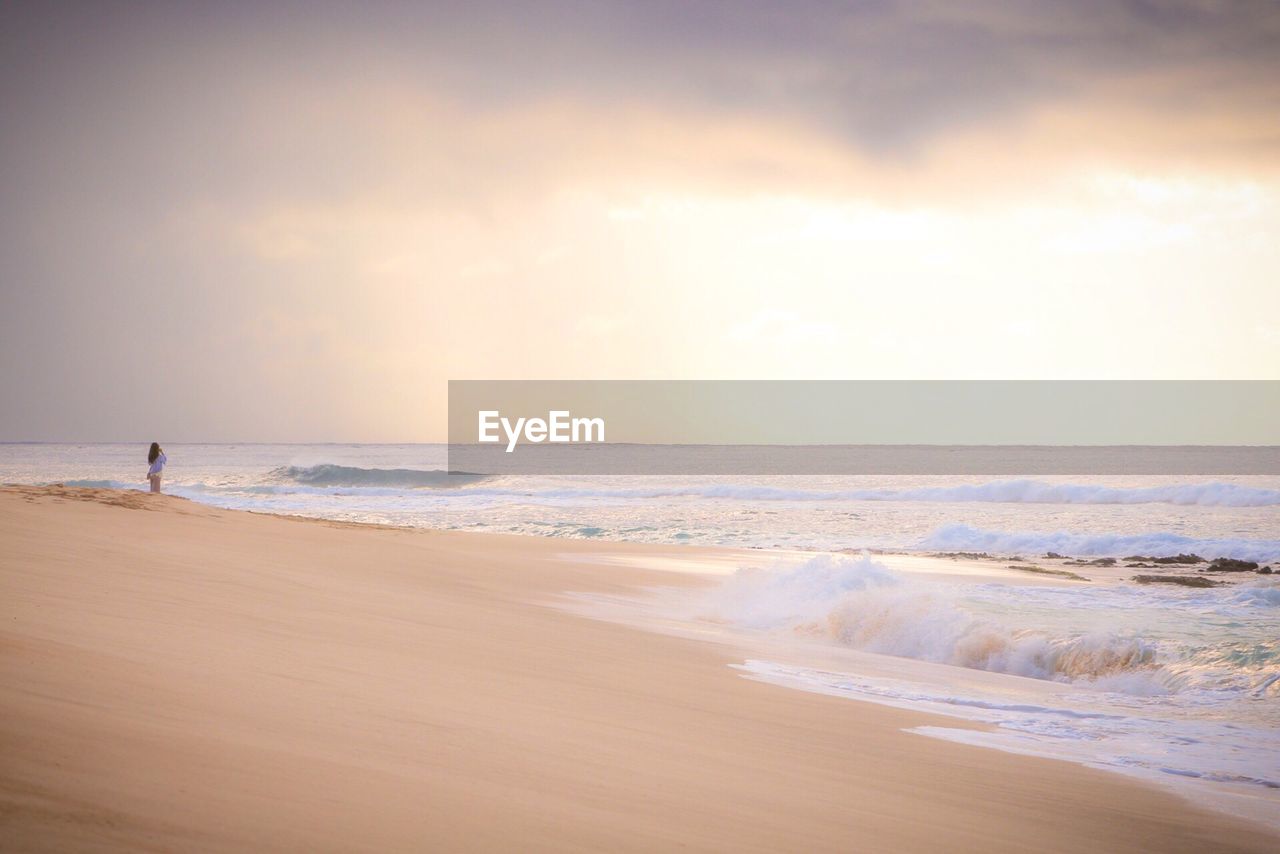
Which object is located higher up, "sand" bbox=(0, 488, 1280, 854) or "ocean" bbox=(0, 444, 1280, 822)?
"sand" bbox=(0, 488, 1280, 854)

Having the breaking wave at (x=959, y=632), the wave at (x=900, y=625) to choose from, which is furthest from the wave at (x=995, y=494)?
the wave at (x=900, y=625)

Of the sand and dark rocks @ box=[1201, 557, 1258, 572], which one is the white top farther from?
dark rocks @ box=[1201, 557, 1258, 572]

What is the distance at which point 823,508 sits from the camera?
128 feet

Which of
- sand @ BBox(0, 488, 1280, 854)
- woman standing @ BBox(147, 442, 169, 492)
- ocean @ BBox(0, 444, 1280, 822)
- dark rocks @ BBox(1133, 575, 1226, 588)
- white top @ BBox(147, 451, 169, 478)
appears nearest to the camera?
sand @ BBox(0, 488, 1280, 854)

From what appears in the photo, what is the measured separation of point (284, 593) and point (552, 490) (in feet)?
134

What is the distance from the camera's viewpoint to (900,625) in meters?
10.3

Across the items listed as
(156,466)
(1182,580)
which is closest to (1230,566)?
(1182,580)

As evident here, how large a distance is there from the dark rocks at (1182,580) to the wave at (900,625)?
23.1 ft

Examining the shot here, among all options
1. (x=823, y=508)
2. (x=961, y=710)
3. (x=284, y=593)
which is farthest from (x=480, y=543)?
(x=823, y=508)

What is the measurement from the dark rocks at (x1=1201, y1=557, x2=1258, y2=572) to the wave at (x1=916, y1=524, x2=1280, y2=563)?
5.38 ft

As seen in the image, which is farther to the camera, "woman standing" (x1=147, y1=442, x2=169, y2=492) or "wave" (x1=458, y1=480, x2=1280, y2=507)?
"wave" (x1=458, y1=480, x2=1280, y2=507)

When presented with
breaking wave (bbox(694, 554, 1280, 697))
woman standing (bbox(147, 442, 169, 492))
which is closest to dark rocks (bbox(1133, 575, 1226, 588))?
breaking wave (bbox(694, 554, 1280, 697))

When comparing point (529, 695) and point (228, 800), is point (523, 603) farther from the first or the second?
point (228, 800)

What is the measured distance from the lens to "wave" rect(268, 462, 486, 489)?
180ft
